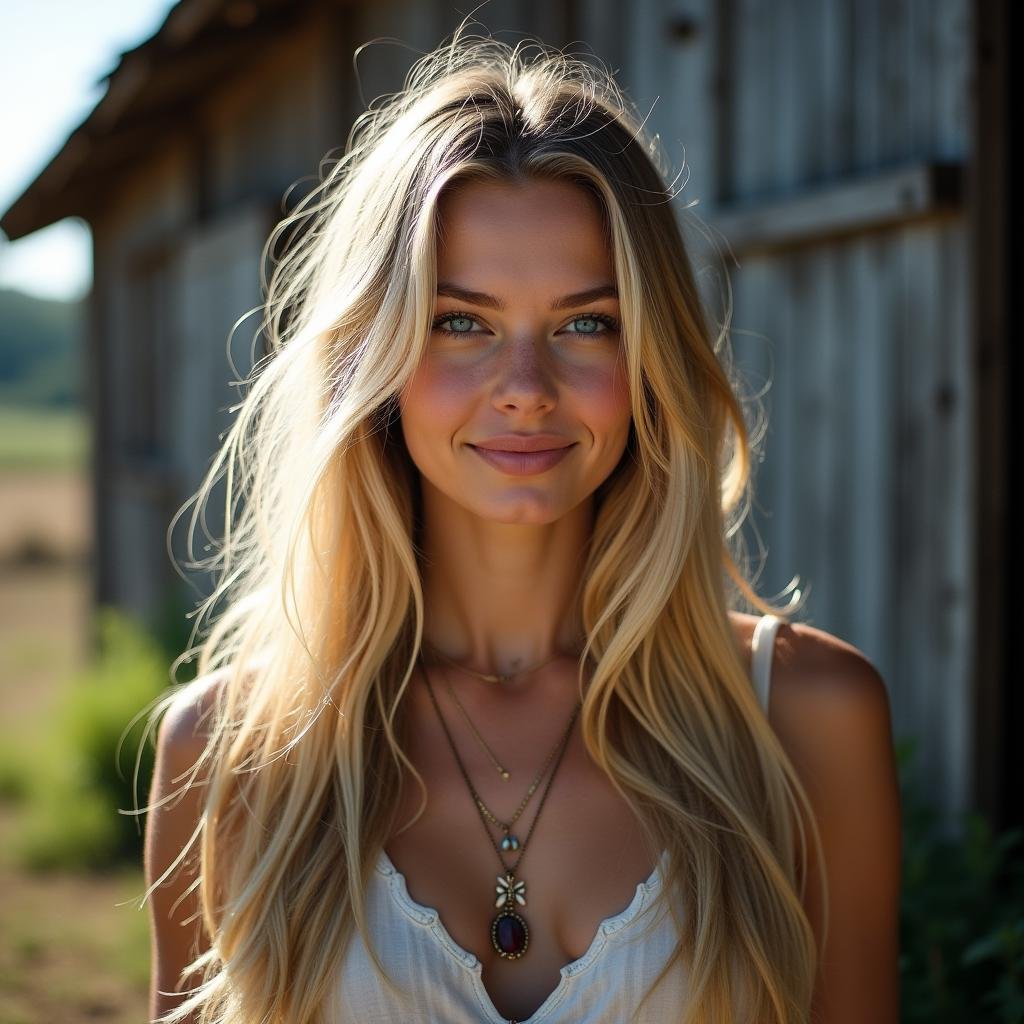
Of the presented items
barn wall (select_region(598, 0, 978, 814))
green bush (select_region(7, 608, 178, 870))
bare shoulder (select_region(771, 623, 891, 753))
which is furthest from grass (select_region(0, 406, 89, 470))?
bare shoulder (select_region(771, 623, 891, 753))

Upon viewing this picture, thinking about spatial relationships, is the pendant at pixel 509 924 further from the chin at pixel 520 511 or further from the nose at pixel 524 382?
the nose at pixel 524 382

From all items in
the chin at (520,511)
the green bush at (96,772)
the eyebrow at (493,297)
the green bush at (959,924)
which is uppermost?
the eyebrow at (493,297)

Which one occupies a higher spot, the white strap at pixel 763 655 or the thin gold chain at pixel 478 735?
the white strap at pixel 763 655

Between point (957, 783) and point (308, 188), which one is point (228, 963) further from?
point (308, 188)

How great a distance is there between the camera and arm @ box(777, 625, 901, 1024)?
195 centimetres

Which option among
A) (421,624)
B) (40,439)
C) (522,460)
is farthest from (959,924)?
(40,439)

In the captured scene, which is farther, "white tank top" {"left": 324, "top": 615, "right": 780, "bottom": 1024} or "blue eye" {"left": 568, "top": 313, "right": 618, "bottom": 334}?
"blue eye" {"left": 568, "top": 313, "right": 618, "bottom": 334}

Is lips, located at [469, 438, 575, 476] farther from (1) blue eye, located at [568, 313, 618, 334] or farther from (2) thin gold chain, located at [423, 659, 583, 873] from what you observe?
(2) thin gold chain, located at [423, 659, 583, 873]

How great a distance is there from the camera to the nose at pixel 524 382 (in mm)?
1854

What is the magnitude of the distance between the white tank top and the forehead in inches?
34.7

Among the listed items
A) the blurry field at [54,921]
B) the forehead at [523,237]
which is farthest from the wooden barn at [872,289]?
the blurry field at [54,921]

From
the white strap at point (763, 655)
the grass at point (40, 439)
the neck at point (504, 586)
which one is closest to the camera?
the white strap at point (763, 655)

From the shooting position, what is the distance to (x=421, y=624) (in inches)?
82.6

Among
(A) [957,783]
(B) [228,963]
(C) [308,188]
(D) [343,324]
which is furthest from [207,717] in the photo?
(C) [308,188]
